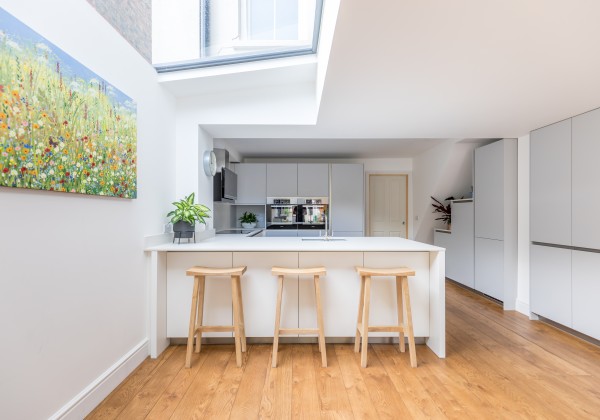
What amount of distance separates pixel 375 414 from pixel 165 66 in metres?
3.00

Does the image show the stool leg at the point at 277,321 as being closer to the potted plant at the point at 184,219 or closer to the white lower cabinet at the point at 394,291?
the white lower cabinet at the point at 394,291

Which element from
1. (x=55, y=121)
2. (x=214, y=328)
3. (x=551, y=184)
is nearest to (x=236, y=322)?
(x=214, y=328)

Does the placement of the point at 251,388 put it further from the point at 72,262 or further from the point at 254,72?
the point at 254,72

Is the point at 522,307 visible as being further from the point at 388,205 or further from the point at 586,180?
the point at 388,205

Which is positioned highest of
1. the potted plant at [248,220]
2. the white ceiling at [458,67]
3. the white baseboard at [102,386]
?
the white ceiling at [458,67]

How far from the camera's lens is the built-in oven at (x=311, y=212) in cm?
604

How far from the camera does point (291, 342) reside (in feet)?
9.34

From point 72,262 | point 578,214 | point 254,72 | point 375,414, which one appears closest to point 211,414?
point 375,414

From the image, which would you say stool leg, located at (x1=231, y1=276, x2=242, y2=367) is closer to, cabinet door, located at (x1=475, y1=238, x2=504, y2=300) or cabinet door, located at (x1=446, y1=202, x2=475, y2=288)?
cabinet door, located at (x1=475, y1=238, x2=504, y2=300)

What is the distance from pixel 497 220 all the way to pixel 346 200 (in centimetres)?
259

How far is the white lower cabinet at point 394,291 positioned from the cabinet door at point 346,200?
3261 mm

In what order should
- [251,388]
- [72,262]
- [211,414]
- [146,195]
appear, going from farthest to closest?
[146,195], [251,388], [211,414], [72,262]

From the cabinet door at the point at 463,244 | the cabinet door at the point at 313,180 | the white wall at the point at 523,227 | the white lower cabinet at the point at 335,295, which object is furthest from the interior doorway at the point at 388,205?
the white lower cabinet at the point at 335,295

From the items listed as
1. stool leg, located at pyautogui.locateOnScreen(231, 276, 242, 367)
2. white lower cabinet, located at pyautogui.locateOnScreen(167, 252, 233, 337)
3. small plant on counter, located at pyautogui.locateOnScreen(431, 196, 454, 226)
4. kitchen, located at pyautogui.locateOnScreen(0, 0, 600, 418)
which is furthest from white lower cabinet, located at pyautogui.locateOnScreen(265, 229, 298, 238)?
stool leg, located at pyautogui.locateOnScreen(231, 276, 242, 367)
